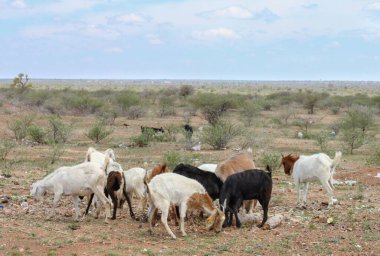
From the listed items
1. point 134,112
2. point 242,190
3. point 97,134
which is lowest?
point 97,134

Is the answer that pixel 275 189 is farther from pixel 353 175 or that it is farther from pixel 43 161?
pixel 43 161

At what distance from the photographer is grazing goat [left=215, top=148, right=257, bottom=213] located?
1152 cm

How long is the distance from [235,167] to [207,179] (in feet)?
3.28

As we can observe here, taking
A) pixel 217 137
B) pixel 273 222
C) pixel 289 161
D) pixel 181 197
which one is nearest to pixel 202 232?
pixel 181 197

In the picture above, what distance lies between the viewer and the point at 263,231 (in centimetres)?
1009

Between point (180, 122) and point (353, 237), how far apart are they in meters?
27.7

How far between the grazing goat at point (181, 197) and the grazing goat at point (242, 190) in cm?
47

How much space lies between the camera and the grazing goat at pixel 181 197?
9.66 m

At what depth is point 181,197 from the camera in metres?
9.73

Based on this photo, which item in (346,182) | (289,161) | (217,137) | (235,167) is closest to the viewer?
(235,167)

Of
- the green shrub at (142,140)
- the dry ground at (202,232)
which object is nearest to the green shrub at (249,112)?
the green shrub at (142,140)

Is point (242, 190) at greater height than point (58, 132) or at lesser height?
greater

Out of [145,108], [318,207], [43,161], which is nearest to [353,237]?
[318,207]

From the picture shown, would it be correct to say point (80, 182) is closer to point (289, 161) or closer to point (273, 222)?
point (273, 222)
